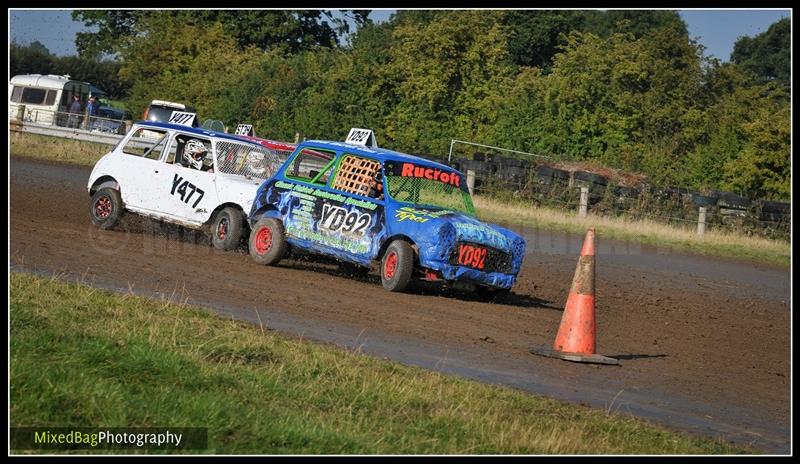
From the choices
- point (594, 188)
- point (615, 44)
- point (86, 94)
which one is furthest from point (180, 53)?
point (594, 188)

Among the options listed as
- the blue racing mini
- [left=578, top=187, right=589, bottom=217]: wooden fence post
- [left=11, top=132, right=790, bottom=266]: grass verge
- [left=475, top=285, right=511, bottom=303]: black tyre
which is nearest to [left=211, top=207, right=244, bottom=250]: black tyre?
the blue racing mini

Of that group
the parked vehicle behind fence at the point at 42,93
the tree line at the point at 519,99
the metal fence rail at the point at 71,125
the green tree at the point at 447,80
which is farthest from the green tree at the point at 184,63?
the green tree at the point at 447,80

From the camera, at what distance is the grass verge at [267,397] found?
6402mm

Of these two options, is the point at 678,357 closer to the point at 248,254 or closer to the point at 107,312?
the point at 107,312

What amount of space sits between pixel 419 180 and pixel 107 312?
226 inches

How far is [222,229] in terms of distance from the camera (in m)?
15.8

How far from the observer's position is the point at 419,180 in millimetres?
14453

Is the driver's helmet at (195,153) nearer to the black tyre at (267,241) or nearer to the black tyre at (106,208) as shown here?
the black tyre at (106,208)

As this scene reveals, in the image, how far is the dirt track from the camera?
9289 millimetres

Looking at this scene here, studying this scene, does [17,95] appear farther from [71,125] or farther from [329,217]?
[329,217]

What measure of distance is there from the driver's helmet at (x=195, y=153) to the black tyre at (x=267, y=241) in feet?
6.65

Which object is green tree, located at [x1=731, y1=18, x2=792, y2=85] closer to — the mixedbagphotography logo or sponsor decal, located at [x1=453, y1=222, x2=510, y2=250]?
sponsor decal, located at [x1=453, y1=222, x2=510, y2=250]

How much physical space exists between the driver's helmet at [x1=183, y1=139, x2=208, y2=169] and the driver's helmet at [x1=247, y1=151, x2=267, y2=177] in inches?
25.2

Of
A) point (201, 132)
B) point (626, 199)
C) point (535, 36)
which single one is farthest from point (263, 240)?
point (535, 36)
